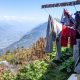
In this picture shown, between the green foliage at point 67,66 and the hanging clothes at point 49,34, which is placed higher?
the hanging clothes at point 49,34

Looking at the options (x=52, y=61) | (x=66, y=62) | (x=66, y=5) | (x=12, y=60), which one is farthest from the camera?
(x=12, y=60)

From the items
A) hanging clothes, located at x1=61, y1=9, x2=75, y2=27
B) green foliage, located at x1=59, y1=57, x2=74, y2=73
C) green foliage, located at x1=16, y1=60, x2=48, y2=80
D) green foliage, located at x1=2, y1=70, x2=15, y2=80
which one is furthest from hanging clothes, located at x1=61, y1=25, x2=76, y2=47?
green foliage, located at x1=2, y1=70, x2=15, y2=80

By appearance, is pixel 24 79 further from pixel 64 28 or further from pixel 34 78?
pixel 64 28

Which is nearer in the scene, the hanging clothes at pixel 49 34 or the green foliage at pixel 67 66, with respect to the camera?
the hanging clothes at pixel 49 34

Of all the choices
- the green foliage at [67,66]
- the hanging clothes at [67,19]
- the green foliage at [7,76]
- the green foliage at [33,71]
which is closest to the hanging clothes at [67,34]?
the hanging clothes at [67,19]

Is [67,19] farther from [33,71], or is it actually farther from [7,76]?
[7,76]

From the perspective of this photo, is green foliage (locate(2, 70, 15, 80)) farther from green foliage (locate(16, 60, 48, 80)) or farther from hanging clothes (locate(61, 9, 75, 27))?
hanging clothes (locate(61, 9, 75, 27))

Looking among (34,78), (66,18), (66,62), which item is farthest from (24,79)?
(66,18)

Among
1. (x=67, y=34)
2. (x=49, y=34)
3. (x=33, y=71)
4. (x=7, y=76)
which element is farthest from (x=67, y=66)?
(x=7, y=76)

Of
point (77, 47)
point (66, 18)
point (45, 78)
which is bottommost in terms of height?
point (45, 78)

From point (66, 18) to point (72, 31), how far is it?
67 centimetres

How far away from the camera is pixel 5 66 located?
19547 millimetres

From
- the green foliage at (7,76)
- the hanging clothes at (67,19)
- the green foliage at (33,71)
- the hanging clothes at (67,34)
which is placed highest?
the hanging clothes at (67,19)

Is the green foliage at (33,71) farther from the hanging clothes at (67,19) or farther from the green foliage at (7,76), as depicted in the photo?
the hanging clothes at (67,19)
